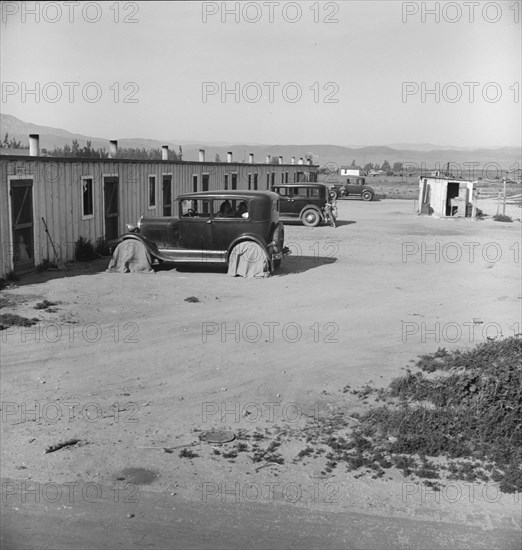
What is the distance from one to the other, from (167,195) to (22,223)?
8812mm

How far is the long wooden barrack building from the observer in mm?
14344

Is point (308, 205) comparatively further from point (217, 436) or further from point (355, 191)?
point (355, 191)

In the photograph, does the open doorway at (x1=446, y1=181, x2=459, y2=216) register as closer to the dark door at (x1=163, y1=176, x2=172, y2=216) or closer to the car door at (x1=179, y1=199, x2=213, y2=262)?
the dark door at (x1=163, y1=176, x2=172, y2=216)

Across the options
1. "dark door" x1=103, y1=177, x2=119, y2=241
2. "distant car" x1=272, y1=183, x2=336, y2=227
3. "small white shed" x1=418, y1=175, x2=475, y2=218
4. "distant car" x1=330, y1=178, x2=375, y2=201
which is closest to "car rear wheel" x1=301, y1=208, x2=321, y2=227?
"distant car" x1=272, y1=183, x2=336, y2=227

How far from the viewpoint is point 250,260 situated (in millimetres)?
15289

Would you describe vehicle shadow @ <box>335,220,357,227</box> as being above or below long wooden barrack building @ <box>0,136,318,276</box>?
below

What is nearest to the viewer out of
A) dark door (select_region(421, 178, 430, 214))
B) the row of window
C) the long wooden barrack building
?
the long wooden barrack building

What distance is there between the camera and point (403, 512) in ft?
17.7

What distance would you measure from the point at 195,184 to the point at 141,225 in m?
10.6

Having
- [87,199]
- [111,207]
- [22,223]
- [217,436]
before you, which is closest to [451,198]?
[111,207]

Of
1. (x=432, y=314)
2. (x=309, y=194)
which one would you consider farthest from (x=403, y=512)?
(x=309, y=194)

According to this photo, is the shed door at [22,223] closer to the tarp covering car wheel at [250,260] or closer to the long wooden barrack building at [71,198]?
the long wooden barrack building at [71,198]

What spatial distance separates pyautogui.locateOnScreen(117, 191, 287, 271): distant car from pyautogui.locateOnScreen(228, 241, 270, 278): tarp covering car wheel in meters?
0.09

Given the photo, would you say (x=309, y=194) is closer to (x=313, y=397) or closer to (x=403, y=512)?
(x=313, y=397)
